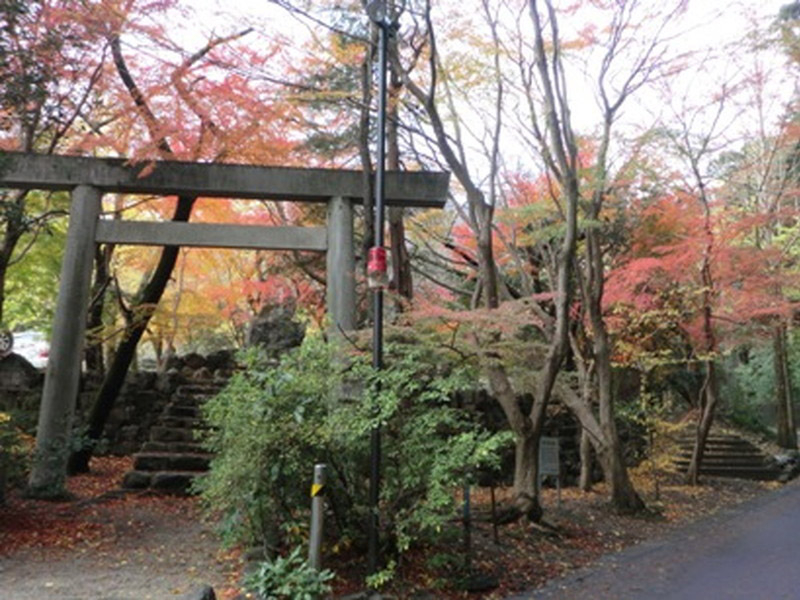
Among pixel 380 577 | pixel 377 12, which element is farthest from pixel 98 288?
pixel 380 577

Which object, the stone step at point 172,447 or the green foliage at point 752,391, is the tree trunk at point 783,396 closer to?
the green foliage at point 752,391

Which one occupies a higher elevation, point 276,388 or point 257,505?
point 276,388

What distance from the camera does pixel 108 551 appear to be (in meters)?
6.22

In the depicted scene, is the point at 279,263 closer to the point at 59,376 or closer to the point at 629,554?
the point at 59,376

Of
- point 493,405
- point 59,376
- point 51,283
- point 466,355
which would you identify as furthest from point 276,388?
point 51,283

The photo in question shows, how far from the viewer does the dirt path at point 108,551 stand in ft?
16.6

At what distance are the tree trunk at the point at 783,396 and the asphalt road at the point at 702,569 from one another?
8757 millimetres

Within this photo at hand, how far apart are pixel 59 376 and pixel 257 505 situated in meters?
4.29

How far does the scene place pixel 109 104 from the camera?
998cm

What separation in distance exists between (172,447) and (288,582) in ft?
19.5

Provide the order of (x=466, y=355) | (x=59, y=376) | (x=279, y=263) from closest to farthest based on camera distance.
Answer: (x=466, y=355) → (x=59, y=376) → (x=279, y=263)

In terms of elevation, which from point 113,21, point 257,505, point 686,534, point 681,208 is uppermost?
point 113,21

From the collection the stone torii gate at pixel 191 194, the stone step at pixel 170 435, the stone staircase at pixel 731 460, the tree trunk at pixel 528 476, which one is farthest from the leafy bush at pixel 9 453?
the stone staircase at pixel 731 460

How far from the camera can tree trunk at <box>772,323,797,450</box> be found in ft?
55.4
